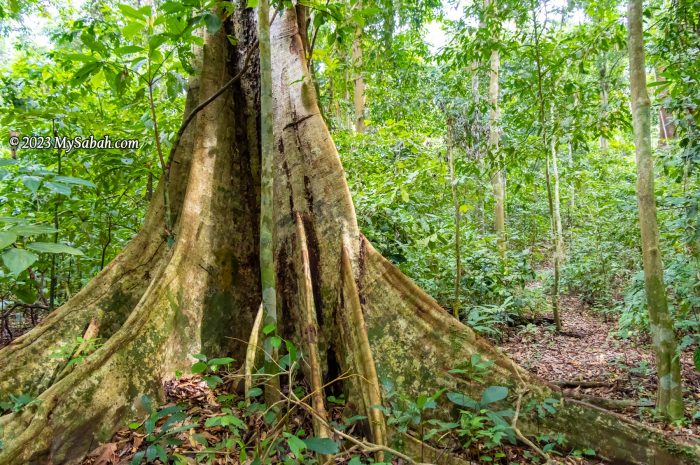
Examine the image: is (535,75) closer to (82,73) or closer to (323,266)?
(323,266)

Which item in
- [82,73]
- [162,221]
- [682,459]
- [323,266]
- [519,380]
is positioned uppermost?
[82,73]

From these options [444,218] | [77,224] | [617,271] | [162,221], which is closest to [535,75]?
[444,218]

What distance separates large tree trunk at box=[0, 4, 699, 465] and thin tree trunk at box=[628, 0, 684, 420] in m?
0.55

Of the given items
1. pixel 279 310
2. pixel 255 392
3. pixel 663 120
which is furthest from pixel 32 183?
pixel 663 120

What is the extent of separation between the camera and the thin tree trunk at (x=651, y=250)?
2.82 meters

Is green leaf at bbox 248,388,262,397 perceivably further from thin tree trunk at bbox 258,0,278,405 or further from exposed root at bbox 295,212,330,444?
exposed root at bbox 295,212,330,444

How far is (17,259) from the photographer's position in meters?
1.19

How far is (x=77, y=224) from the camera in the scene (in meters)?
4.48

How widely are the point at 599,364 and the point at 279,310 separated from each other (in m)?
3.61

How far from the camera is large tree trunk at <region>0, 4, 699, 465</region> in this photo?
230cm

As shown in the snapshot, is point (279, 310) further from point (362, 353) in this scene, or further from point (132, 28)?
point (132, 28)

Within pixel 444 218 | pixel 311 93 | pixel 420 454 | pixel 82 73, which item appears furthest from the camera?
pixel 444 218

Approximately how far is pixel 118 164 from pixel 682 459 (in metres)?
4.80

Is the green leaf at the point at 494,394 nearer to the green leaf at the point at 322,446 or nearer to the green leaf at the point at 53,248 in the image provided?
the green leaf at the point at 322,446
